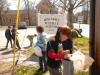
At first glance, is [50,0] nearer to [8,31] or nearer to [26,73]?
[8,31]

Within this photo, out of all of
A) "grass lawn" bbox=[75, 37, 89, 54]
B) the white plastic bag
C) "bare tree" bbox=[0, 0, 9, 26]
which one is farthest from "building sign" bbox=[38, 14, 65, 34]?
"bare tree" bbox=[0, 0, 9, 26]

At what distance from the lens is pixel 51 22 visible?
27.9 feet

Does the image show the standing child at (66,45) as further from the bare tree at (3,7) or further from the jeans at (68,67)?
the bare tree at (3,7)

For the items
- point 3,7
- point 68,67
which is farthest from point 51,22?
point 3,7

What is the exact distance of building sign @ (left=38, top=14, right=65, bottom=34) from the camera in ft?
27.7

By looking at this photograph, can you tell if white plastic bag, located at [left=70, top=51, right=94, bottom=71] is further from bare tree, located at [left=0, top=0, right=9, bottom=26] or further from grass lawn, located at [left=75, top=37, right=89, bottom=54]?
bare tree, located at [left=0, top=0, right=9, bottom=26]

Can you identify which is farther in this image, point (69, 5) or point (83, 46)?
point (69, 5)

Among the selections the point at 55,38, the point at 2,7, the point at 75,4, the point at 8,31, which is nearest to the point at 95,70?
the point at 55,38

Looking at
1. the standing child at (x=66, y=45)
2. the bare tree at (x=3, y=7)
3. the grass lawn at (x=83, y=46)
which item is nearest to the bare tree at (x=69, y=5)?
the grass lawn at (x=83, y=46)

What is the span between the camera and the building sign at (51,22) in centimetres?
844

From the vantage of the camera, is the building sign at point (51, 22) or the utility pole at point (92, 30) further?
the building sign at point (51, 22)

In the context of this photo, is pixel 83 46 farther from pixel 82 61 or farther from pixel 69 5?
pixel 82 61

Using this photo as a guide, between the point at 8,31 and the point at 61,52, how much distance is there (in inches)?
568

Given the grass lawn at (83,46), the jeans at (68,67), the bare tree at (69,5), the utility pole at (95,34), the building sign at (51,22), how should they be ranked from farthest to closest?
the bare tree at (69,5)
the grass lawn at (83,46)
the building sign at (51,22)
the jeans at (68,67)
the utility pole at (95,34)
